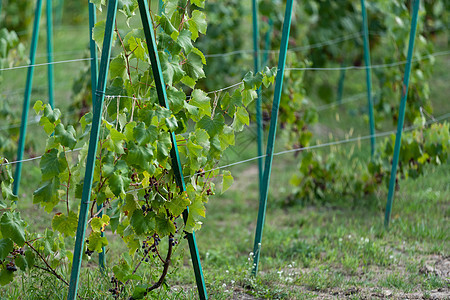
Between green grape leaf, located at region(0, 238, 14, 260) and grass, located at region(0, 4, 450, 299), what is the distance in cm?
29

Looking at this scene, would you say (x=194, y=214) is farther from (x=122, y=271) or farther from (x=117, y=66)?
(x=117, y=66)

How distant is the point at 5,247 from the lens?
7.27 feet

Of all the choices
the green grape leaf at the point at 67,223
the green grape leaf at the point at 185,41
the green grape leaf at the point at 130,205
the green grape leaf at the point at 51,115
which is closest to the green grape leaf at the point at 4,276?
the green grape leaf at the point at 67,223

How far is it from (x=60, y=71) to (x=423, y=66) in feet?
14.5

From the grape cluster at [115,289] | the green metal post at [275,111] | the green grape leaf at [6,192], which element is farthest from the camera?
the green metal post at [275,111]

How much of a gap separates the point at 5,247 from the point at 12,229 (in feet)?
0.26

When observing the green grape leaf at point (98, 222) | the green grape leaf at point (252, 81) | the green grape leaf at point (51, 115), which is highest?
the green grape leaf at point (252, 81)

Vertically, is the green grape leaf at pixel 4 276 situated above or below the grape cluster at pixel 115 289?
above

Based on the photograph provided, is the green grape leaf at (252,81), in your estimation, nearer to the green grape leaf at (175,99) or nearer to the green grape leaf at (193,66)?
the green grape leaf at (193,66)

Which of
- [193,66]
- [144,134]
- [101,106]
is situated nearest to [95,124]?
[101,106]

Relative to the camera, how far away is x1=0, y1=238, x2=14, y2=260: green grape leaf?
7.24 ft

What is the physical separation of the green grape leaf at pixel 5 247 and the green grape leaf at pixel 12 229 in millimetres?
16

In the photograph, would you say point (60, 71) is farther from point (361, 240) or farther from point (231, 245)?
point (361, 240)

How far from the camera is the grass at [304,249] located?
2.74 metres
